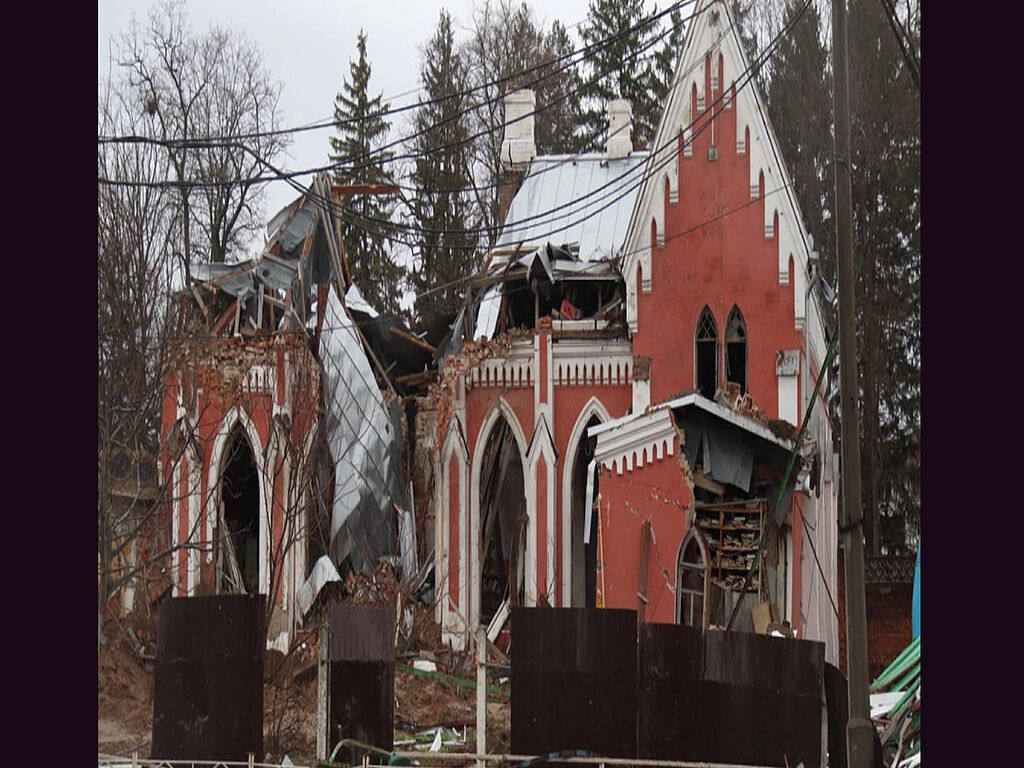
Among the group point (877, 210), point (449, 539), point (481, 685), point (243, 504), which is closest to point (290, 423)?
point (243, 504)

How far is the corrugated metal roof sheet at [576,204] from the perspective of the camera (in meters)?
26.3

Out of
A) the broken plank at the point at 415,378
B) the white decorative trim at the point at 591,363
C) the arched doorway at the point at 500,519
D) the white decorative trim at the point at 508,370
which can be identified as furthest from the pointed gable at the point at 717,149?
the broken plank at the point at 415,378

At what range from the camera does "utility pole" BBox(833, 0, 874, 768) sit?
11266mm

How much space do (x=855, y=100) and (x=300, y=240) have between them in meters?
9.79

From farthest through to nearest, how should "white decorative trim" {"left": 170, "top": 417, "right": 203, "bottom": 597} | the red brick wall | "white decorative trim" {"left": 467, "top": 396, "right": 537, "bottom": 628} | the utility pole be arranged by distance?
the red brick wall < "white decorative trim" {"left": 467, "top": 396, "right": 537, "bottom": 628} < "white decorative trim" {"left": 170, "top": 417, "right": 203, "bottom": 597} < the utility pole

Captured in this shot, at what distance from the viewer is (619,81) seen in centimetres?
3966

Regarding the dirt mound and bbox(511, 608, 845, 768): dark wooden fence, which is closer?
bbox(511, 608, 845, 768): dark wooden fence

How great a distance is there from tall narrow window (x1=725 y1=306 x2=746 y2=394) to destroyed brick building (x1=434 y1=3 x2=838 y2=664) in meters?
0.03

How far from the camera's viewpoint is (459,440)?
24.0 meters

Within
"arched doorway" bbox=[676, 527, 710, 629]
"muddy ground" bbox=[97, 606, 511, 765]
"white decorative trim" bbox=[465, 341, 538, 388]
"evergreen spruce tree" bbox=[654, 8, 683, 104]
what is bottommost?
"muddy ground" bbox=[97, 606, 511, 765]

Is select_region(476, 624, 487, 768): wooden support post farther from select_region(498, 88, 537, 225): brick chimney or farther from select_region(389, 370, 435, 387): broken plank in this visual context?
select_region(498, 88, 537, 225): brick chimney

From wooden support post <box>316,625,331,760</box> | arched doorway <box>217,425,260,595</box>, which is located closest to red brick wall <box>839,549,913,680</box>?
arched doorway <box>217,425,260,595</box>

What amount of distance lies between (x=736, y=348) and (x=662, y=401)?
1750 mm

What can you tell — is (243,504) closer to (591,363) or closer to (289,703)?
(591,363)
